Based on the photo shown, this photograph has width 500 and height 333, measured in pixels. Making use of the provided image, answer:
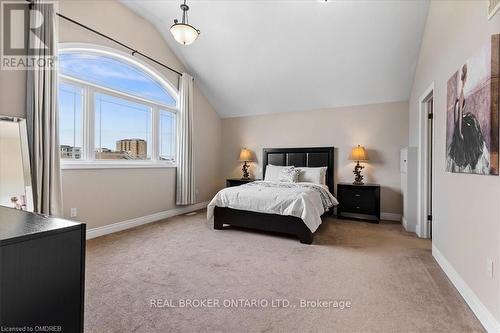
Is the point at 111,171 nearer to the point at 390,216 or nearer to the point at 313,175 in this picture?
the point at 313,175

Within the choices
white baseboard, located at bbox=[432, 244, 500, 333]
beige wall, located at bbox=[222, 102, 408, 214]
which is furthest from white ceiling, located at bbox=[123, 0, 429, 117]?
white baseboard, located at bbox=[432, 244, 500, 333]

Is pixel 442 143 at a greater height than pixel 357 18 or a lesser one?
lesser

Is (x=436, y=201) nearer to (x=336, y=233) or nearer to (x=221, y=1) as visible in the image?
(x=336, y=233)

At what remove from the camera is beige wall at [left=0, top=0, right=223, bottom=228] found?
2.95 meters

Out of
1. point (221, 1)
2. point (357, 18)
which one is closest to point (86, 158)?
point (221, 1)

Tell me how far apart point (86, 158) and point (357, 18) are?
4.35 meters

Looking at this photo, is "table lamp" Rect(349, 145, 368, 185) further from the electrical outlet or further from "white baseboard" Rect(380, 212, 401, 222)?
the electrical outlet

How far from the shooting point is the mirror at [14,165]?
7.78ft

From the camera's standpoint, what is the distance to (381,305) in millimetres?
1851

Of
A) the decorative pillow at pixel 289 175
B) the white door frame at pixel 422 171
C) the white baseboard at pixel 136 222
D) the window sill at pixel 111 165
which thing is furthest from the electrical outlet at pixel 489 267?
the window sill at pixel 111 165

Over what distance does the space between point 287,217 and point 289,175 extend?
4.90 feet

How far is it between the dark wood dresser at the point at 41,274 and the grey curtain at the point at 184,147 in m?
3.81

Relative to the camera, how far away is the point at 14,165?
8.02ft

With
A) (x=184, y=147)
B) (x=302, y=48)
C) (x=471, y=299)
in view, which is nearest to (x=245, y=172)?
(x=184, y=147)
